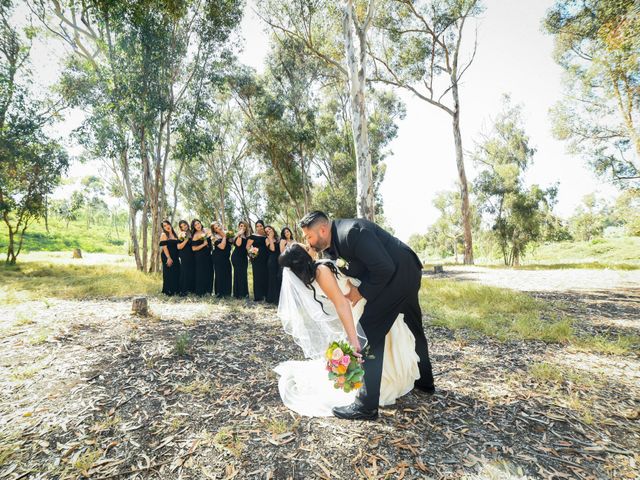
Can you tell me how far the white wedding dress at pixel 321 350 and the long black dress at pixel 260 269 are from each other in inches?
200

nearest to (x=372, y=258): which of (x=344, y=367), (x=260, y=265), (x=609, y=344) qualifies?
(x=344, y=367)

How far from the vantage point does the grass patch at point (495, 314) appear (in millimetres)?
5609

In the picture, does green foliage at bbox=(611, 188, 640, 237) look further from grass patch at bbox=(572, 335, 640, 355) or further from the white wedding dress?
the white wedding dress

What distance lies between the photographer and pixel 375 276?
2.99 metres

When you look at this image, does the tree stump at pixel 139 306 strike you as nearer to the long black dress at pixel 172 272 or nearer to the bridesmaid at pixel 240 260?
the bridesmaid at pixel 240 260

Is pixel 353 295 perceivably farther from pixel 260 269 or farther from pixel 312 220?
pixel 260 269

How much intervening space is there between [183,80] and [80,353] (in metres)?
15.3

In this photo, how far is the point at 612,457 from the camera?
2588mm

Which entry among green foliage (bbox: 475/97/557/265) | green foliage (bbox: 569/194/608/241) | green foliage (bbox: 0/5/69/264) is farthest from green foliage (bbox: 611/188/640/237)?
green foliage (bbox: 569/194/608/241)

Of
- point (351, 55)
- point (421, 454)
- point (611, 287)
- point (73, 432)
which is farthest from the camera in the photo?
point (351, 55)

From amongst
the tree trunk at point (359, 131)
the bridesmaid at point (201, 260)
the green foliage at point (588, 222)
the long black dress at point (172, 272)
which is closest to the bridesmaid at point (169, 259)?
the long black dress at point (172, 272)

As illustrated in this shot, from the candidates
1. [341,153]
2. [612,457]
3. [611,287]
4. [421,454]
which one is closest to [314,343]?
[421,454]

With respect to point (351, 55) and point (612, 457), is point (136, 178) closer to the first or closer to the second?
point (351, 55)

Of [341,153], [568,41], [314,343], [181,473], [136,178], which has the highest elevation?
[568,41]
